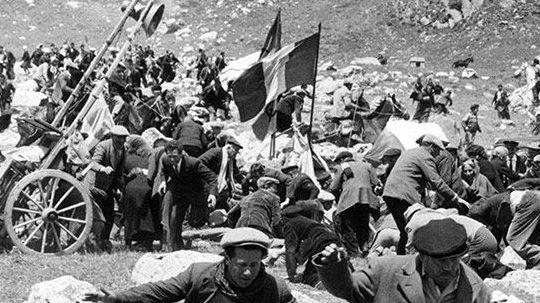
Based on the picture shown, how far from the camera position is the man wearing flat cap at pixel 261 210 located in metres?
8.23

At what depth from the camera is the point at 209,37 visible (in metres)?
37.2

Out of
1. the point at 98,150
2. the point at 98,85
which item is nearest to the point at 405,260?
the point at 98,150

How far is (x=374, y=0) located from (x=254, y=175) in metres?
29.9

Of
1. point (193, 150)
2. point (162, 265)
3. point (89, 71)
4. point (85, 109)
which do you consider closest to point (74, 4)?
point (193, 150)

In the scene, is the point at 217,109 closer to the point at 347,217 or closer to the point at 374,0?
the point at 347,217

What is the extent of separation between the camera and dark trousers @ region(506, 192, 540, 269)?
8625 mm

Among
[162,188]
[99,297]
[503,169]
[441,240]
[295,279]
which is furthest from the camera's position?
[503,169]

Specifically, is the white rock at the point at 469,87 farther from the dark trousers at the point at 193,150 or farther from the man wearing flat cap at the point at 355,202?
the man wearing flat cap at the point at 355,202

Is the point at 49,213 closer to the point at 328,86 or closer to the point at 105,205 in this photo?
the point at 105,205

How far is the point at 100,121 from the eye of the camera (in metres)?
12.4

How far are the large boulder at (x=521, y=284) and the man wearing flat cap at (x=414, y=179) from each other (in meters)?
0.95

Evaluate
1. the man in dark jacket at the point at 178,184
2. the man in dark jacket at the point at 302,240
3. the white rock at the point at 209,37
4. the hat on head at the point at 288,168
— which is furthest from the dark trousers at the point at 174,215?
the white rock at the point at 209,37

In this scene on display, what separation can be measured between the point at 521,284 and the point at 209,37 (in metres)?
30.4

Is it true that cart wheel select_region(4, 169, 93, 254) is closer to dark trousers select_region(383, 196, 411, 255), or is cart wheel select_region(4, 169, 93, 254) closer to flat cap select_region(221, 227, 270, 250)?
dark trousers select_region(383, 196, 411, 255)
